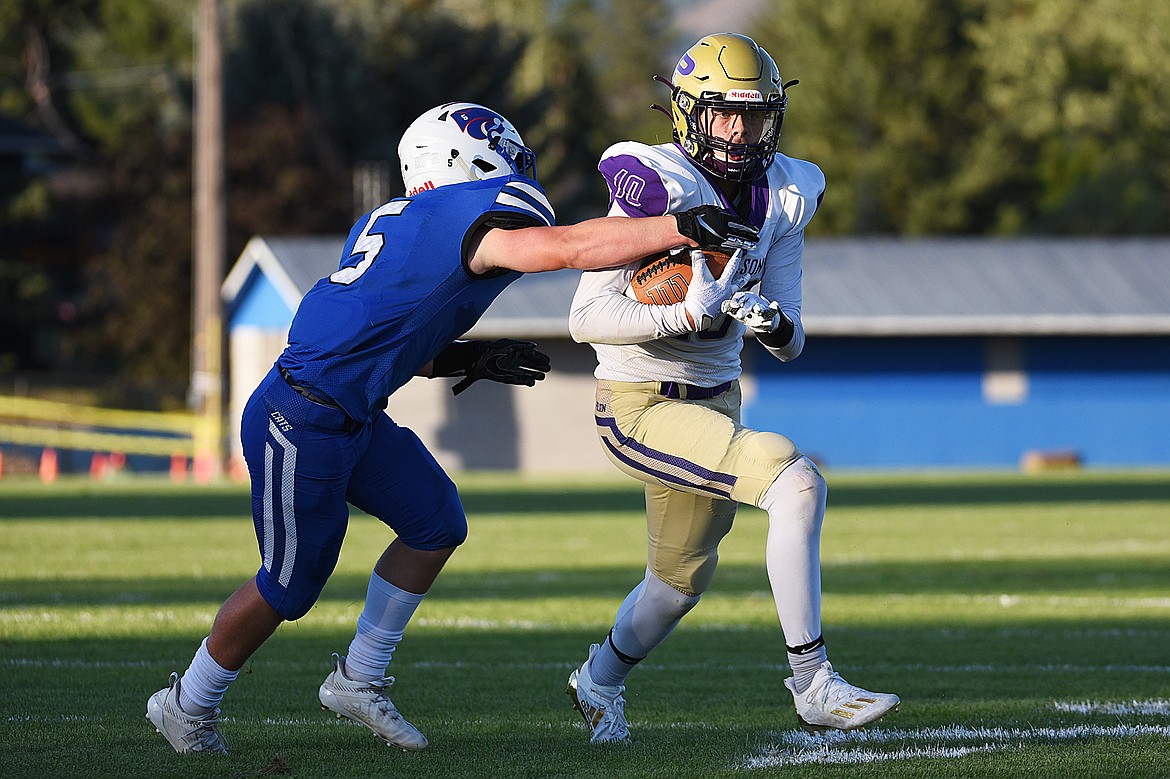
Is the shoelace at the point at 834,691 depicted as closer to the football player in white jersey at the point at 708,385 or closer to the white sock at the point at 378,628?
the football player in white jersey at the point at 708,385

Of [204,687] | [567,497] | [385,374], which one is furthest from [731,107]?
[567,497]

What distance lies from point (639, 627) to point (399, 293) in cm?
138

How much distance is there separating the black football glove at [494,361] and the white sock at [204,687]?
1115 mm

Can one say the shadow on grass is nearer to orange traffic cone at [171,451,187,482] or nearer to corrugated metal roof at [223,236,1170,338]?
orange traffic cone at [171,451,187,482]

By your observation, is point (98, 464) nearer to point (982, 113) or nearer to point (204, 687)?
point (204, 687)

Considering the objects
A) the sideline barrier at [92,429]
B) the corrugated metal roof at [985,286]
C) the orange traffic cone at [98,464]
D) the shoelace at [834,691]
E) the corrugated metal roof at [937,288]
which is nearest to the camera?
the shoelace at [834,691]

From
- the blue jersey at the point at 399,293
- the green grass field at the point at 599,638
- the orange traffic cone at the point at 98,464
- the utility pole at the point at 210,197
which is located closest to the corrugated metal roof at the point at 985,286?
the utility pole at the point at 210,197

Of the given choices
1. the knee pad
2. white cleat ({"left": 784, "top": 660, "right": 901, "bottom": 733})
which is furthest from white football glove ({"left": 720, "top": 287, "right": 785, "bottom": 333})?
white cleat ({"left": 784, "top": 660, "right": 901, "bottom": 733})

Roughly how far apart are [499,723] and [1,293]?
134 feet

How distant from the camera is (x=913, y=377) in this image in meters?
28.6

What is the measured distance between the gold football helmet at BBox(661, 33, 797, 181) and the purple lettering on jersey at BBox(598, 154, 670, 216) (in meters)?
0.25

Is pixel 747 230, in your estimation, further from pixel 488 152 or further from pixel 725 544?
pixel 725 544

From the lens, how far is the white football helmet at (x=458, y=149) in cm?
502

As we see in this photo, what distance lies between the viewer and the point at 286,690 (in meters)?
6.31
